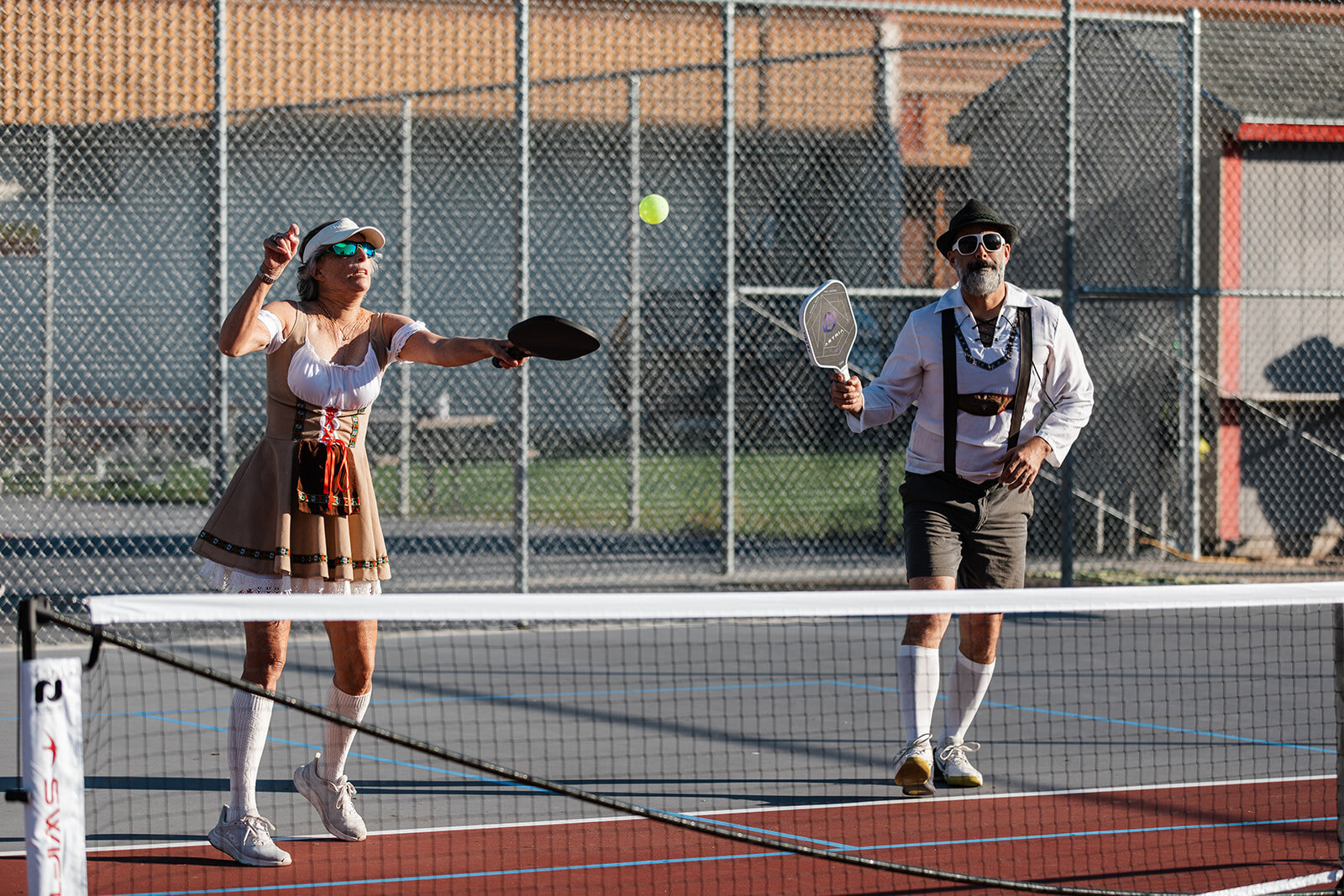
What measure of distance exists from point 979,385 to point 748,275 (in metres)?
6.99

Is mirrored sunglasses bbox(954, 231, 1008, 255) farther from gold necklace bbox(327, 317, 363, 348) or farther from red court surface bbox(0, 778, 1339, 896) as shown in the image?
gold necklace bbox(327, 317, 363, 348)

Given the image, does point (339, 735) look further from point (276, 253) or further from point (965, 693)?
point (965, 693)

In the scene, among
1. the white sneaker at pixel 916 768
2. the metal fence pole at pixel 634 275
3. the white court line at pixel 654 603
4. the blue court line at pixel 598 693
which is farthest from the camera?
the metal fence pole at pixel 634 275

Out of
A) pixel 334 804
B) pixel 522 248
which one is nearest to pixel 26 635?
pixel 334 804

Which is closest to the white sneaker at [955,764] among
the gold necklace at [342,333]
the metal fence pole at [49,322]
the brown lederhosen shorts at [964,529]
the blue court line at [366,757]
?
the brown lederhosen shorts at [964,529]

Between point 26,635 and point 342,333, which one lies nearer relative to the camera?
point 26,635

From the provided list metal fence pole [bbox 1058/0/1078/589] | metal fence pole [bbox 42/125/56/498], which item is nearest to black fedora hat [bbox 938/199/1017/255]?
metal fence pole [bbox 1058/0/1078/589]

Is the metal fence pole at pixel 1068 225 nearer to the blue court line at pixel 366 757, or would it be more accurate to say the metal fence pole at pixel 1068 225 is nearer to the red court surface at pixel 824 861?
the red court surface at pixel 824 861

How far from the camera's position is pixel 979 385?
5.67 m

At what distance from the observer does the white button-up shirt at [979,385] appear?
5680mm

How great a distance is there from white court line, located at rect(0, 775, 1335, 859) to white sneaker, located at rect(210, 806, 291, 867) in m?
0.23

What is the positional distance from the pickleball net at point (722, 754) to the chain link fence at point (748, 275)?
2.70 metres

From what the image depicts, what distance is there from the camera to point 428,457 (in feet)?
43.2

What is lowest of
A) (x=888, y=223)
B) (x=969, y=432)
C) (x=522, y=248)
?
(x=969, y=432)
